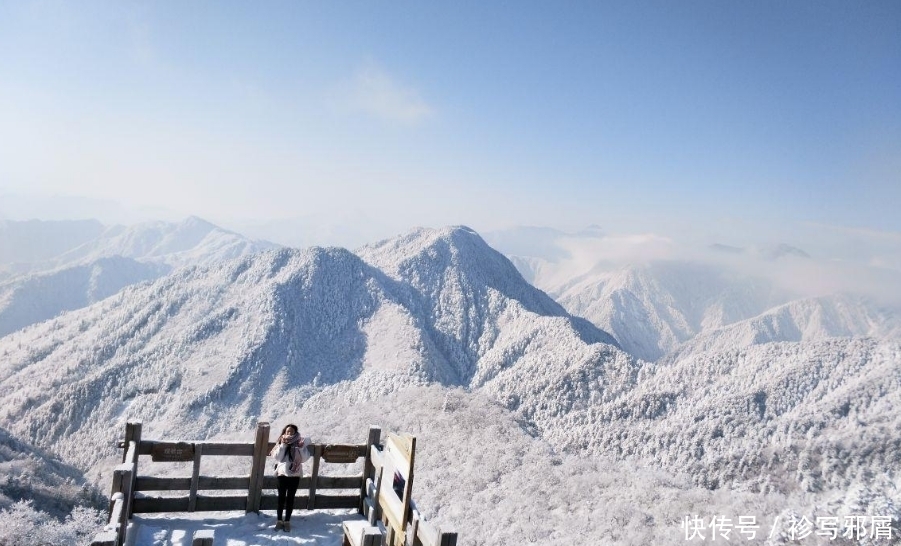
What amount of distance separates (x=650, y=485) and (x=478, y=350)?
34.1 meters

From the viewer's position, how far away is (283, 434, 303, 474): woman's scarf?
1025 cm

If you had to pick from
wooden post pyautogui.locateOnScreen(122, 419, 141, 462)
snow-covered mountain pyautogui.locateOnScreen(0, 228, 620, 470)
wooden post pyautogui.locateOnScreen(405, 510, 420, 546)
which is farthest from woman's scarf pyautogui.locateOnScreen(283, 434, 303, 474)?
snow-covered mountain pyautogui.locateOnScreen(0, 228, 620, 470)

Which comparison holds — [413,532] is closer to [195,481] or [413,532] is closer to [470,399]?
[195,481]

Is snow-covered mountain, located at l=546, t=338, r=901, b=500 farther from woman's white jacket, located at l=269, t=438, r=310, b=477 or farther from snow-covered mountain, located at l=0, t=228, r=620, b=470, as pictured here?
woman's white jacket, located at l=269, t=438, r=310, b=477

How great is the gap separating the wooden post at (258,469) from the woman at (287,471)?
0.75ft

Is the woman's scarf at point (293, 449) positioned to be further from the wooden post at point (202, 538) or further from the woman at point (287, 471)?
the wooden post at point (202, 538)

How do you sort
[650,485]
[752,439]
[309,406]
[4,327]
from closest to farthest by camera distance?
[650,485]
[752,439]
[309,406]
[4,327]

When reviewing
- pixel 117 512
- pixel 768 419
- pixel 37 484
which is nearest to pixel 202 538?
pixel 117 512

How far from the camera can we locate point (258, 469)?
10.3m

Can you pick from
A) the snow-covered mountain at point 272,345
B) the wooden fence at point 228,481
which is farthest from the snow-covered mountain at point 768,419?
the wooden fence at point 228,481

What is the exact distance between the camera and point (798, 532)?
23672 millimetres

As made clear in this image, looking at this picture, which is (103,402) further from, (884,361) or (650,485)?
(884,361)

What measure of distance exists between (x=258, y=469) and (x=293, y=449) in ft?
2.45

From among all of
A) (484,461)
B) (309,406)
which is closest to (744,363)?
(484,461)
